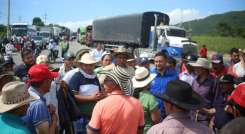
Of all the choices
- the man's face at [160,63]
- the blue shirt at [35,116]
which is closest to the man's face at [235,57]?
the man's face at [160,63]

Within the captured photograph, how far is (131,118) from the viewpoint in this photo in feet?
6.89

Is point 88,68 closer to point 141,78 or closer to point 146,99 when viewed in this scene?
point 141,78

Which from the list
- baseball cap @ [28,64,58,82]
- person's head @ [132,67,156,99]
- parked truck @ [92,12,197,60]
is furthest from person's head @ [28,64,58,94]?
parked truck @ [92,12,197,60]

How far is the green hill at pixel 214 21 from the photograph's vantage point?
128325mm

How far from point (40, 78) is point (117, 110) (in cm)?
110

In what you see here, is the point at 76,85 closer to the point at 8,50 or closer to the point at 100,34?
the point at 8,50

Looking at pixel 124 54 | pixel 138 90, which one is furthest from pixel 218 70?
pixel 138 90

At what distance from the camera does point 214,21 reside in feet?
475

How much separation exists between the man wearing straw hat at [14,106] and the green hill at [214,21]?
458 ft

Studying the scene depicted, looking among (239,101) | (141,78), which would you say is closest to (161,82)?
(141,78)

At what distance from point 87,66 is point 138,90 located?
1166 mm

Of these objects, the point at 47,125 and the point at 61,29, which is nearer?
the point at 47,125

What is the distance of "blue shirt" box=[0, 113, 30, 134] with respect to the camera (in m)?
1.69

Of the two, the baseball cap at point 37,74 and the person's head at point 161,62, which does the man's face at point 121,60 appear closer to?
the person's head at point 161,62
